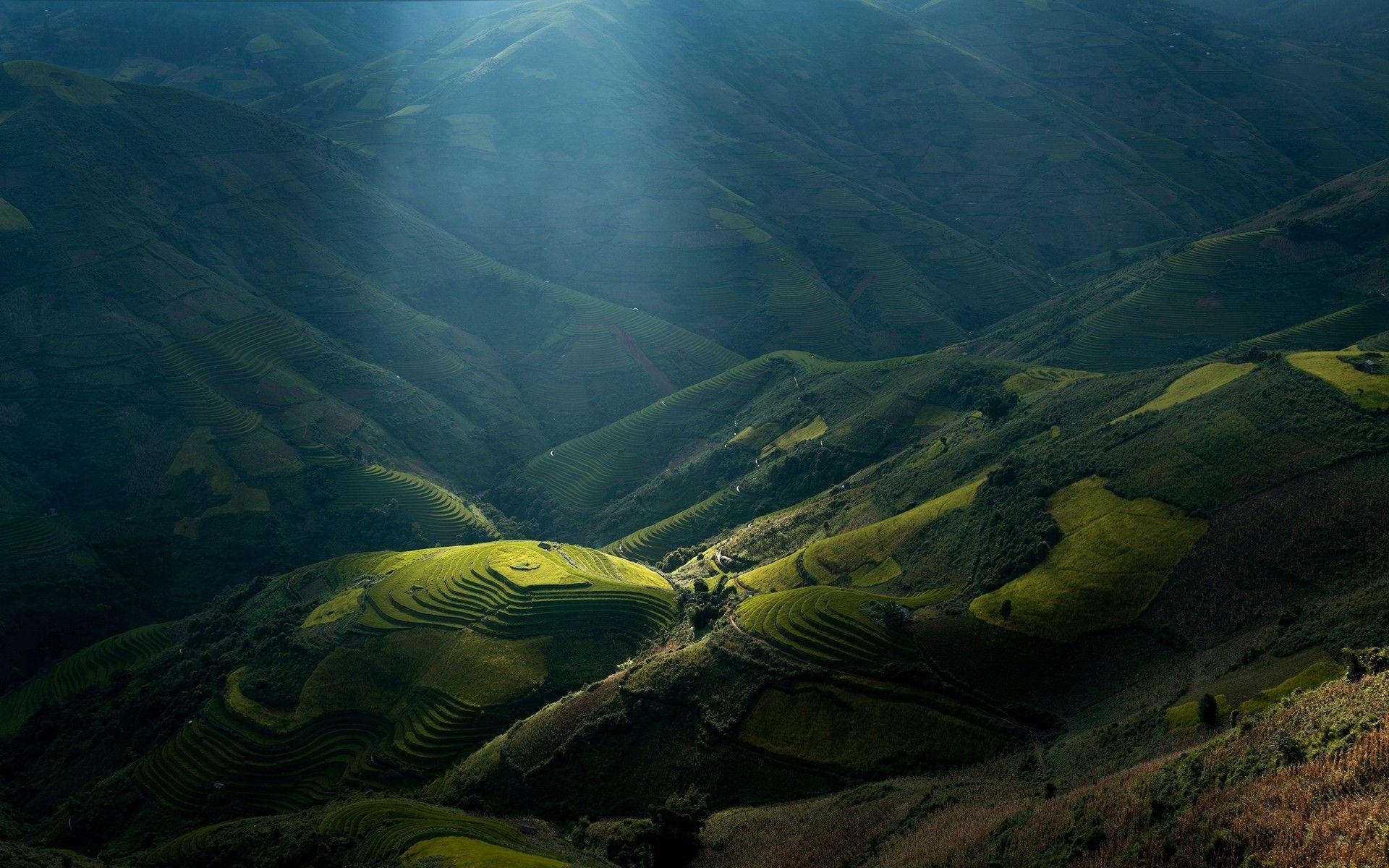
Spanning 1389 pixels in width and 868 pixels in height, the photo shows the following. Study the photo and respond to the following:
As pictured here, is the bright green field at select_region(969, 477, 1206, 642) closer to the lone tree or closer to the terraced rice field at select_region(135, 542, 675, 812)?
the lone tree

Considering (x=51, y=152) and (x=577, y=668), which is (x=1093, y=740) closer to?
(x=577, y=668)

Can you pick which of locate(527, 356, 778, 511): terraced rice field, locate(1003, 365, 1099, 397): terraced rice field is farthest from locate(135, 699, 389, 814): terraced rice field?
locate(1003, 365, 1099, 397): terraced rice field

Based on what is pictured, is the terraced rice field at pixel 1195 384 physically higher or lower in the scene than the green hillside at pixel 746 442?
higher

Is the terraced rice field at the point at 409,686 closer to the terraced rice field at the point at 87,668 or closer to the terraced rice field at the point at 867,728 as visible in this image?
the terraced rice field at the point at 867,728

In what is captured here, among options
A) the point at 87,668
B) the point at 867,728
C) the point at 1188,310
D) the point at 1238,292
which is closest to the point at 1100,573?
the point at 867,728

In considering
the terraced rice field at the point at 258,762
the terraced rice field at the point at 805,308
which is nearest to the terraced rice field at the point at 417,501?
the terraced rice field at the point at 258,762

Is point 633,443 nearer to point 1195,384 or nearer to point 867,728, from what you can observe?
point 1195,384
